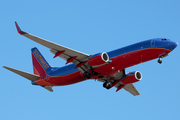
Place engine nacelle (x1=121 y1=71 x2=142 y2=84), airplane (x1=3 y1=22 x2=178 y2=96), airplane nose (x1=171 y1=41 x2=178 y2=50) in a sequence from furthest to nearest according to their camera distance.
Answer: engine nacelle (x1=121 y1=71 x2=142 y2=84), airplane (x1=3 y1=22 x2=178 y2=96), airplane nose (x1=171 y1=41 x2=178 y2=50)

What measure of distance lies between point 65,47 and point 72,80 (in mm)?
6553

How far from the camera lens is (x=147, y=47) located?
4075cm

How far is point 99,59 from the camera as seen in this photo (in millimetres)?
41188

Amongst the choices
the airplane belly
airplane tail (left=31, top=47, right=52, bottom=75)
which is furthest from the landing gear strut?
airplane tail (left=31, top=47, right=52, bottom=75)

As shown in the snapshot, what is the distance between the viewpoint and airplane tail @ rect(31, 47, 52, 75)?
50.8m

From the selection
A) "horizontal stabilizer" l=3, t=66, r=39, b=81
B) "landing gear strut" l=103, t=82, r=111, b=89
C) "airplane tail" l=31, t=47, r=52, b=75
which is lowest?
"landing gear strut" l=103, t=82, r=111, b=89

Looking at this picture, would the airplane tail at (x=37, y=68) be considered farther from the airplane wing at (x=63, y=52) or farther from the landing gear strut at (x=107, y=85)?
the landing gear strut at (x=107, y=85)

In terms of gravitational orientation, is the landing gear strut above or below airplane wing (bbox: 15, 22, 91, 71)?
below

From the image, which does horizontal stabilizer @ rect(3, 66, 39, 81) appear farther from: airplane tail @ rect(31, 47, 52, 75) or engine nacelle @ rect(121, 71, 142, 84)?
engine nacelle @ rect(121, 71, 142, 84)

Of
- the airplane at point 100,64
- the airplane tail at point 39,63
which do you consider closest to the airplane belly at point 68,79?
the airplane at point 100,64

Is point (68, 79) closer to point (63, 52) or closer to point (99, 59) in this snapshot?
point (63, 52)

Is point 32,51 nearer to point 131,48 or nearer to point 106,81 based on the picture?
point 106,81

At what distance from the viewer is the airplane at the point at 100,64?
133 ft

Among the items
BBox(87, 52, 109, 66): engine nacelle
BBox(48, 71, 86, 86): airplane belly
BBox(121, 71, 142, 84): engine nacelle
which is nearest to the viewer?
BBox(87, 52, 109, 66): engine nacelle
